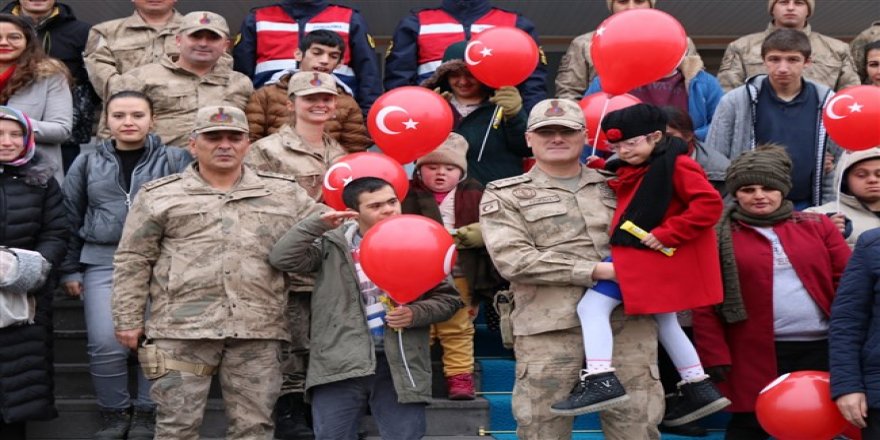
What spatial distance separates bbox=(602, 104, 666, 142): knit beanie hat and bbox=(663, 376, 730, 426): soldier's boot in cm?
106

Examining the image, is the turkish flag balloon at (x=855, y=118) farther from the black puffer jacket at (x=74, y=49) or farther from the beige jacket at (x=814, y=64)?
the black puffer jacket at (x=74, y=49)

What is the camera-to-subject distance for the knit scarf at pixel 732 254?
5.35m

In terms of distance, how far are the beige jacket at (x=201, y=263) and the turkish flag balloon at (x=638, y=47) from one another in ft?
5.31

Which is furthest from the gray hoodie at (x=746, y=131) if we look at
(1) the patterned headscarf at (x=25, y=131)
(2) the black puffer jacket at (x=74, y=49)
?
(2) the black puffer jacket at (x=74, y=49)

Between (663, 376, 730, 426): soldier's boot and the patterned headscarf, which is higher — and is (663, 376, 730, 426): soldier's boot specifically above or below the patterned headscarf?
below

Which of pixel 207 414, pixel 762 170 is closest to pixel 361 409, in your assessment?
pixel 207 414

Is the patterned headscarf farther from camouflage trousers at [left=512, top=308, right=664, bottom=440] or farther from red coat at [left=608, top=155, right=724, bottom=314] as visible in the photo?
red coat at [left=608, top=155, right=724, bottom=314]

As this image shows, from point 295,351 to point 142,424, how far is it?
83 cm

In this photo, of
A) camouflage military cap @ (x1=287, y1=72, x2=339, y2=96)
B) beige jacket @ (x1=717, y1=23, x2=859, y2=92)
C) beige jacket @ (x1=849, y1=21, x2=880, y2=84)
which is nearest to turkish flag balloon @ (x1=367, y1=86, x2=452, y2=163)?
camouflage military cap @ (x1=287, y1=72, x2=339, y2=96)

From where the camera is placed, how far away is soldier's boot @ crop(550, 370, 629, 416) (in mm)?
4605

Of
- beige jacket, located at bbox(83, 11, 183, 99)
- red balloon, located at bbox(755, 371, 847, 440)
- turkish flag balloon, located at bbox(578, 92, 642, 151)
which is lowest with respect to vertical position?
red balloon, located at bbox(755, 371, 847, 440)

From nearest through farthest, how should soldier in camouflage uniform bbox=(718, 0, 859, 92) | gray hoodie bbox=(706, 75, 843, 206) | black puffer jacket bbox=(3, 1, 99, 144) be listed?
1. gray hoodie bbox=(706, 75, 843, 206)
2. black puffer jacket bbox=(3, 1, 99, 144)
3. soldier in camouflage uniform bbox=(718, 0, 859, 92)

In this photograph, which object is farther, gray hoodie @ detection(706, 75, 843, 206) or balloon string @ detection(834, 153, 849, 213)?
gray hoodie @ detection(706, 75, 843, 206)

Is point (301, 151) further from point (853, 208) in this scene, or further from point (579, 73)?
point (853, 208)
